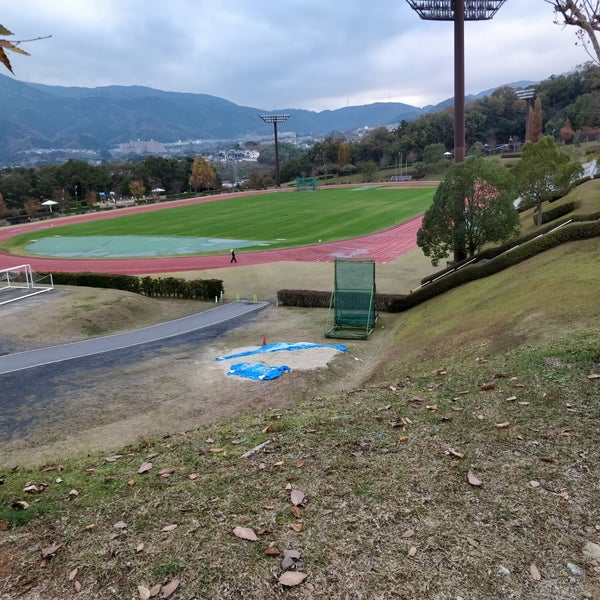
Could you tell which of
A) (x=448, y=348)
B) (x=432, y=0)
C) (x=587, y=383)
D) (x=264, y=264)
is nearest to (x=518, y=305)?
(x=448, y=348)

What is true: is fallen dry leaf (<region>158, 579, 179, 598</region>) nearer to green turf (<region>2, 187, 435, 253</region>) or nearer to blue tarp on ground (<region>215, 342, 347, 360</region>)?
blue tarp on ground (<region>215, 342, 347, 360</region>)

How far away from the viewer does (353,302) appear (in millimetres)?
23953

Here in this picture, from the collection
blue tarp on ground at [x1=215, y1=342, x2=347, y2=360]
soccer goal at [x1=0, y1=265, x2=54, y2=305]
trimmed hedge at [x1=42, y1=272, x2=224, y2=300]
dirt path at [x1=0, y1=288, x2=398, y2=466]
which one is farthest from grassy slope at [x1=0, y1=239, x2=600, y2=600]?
soccer goal at [x1=0, y1=265, x2=54, y2=305]

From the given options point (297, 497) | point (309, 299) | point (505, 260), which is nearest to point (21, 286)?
point (309, 299)

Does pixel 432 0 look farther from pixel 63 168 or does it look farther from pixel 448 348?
pixel 63 168

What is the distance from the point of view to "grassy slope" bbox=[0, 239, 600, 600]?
4.82 meters

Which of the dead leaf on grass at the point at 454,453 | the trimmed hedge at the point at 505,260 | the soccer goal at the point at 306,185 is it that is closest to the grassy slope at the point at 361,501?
the dead leaf on grass at the point at 454,453

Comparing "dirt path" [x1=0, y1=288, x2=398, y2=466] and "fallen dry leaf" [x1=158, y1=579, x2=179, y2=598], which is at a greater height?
"fallen dry leaf" [x1=158, y1=579, x2=179, y2=598]

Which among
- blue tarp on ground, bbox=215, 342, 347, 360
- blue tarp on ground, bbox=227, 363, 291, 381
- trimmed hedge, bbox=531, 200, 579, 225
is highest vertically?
trimmed hedge, bbox=531, 200, 579, 225

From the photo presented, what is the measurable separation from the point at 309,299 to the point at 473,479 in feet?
71.0

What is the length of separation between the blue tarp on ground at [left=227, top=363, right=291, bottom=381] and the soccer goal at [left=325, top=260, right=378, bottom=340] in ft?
19.1

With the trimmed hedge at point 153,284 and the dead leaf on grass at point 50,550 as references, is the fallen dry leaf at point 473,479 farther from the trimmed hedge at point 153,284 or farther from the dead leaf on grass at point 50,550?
the trimmed hedge at point 153,284

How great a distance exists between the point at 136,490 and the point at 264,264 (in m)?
32.4

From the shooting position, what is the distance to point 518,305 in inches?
664
